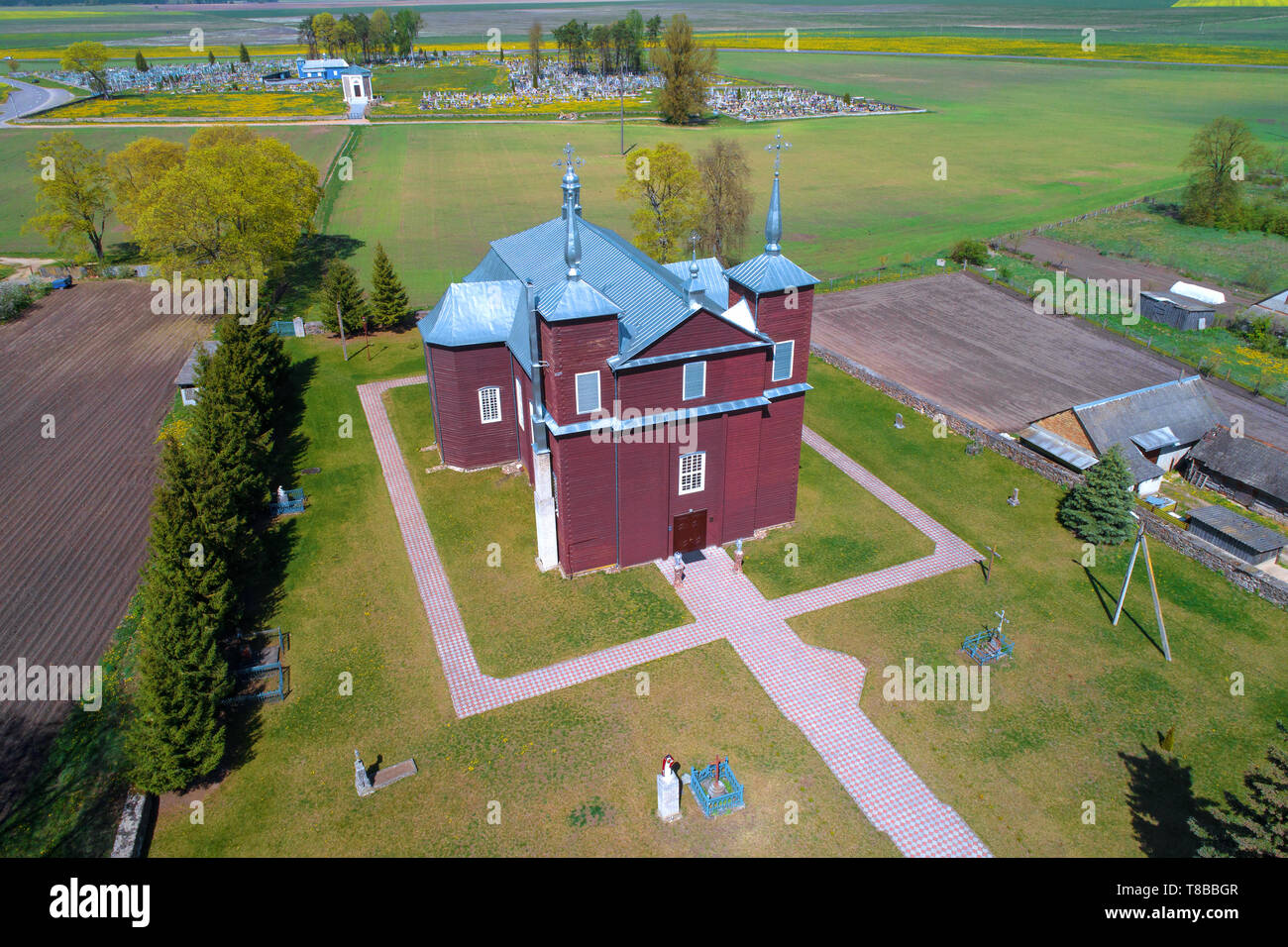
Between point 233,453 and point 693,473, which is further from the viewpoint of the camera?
point 233,453

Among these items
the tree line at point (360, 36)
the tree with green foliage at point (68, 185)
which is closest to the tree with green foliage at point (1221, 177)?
the tree with green foliage at point (68, 185)

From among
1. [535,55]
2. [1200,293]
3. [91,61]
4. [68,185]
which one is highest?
[535,55]

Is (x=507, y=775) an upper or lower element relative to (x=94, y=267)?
lower

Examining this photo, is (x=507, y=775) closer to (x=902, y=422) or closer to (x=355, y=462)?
(x=355, y=462)

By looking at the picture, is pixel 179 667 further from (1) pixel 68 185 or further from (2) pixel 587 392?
(1) pixel 68 185

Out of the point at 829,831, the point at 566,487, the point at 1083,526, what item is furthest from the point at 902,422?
the point at 829,831

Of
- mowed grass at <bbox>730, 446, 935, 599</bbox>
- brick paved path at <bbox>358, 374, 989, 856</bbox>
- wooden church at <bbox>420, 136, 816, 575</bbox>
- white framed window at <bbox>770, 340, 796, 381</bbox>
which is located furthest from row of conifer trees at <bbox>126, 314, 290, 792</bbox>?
white framed window at <bbox>770, 340, 796, 381</bbox>

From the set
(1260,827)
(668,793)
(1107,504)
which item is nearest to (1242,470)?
(1107,504)
